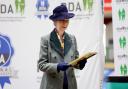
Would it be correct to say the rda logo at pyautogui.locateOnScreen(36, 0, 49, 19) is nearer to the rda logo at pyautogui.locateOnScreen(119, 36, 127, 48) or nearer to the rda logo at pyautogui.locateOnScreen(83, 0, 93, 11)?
the rda logo at pyautogui.locateOnScreen(83, 0, 93, 11)

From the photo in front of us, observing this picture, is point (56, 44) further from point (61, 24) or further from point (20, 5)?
point (20, 5)

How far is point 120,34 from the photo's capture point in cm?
386

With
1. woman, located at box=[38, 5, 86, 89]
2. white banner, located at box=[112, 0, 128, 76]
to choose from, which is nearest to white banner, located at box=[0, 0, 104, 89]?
white banner, located at box=[112, 0, 128, 76]

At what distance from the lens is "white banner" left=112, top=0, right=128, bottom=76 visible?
384 cm

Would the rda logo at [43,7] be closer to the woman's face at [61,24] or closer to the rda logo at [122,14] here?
the rda logo at [122,14]

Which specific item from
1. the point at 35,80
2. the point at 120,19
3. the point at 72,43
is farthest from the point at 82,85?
the point at 72,43

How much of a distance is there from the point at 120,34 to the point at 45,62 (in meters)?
1.41

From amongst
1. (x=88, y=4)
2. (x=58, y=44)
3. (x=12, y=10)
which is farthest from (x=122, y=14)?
(x=58, y=44)

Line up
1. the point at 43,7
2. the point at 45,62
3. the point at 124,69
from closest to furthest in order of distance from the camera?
1. the point at 45,62
2. the point at 124,69
3. the point at 43,7

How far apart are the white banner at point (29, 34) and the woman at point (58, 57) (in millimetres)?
1169

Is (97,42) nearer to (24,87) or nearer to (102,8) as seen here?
(102,8)

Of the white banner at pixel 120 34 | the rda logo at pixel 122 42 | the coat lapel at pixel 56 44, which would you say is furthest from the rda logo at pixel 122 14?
the coat lapel at pixel 56 44

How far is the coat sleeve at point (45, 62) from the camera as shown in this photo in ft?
8.34

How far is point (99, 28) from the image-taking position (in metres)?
3.88
